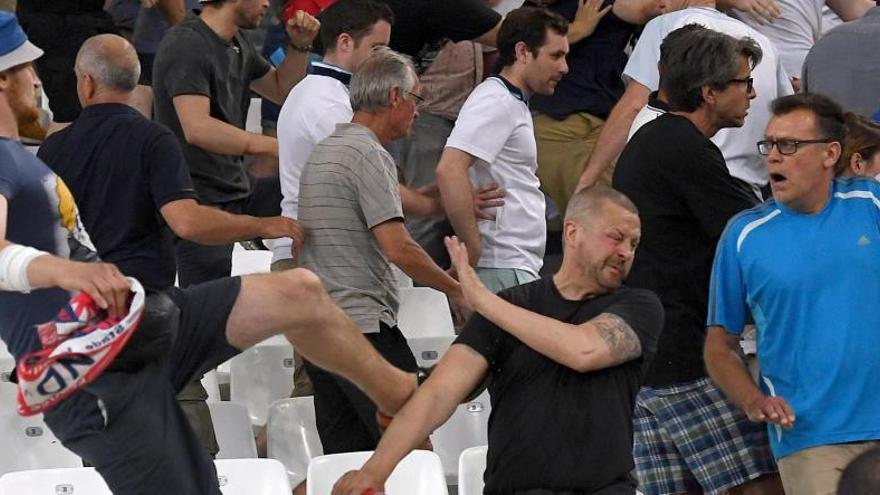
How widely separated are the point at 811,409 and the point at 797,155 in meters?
0.82

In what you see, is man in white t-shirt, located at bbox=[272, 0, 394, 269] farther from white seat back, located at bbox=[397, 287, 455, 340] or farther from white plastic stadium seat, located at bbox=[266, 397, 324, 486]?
white seat back, located at bbox=[397, 287, 455, 340]

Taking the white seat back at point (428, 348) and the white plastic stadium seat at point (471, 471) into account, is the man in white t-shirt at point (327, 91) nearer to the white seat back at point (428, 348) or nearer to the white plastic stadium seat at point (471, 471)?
the white seat back at point (428, 348)

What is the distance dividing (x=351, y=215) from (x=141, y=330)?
169 cm

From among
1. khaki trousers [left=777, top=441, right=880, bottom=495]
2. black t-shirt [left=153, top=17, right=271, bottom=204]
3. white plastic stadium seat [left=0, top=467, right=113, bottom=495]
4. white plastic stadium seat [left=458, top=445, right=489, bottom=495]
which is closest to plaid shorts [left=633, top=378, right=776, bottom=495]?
khaki trousers [left=777, top=441, right=880, bottom=495]

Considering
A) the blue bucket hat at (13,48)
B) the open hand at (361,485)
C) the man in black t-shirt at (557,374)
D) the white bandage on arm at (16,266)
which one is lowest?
the open hand at (361,485)

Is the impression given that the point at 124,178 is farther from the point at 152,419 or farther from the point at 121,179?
the point at 152,419

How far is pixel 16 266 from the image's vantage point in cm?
438

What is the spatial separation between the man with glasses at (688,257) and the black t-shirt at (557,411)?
79 cm

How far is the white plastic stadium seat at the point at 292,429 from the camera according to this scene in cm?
Answer: 700

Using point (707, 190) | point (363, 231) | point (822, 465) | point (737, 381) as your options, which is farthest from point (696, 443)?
point (363, 231)

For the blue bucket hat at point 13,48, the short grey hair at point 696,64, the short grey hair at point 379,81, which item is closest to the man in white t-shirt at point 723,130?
the short grey hair at point 696,64

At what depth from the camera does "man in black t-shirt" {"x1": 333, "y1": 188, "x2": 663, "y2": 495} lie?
5.25m

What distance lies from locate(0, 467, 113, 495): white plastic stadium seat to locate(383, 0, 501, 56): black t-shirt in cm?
272

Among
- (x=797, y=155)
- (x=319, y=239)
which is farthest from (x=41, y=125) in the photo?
(x=797, y=155)
